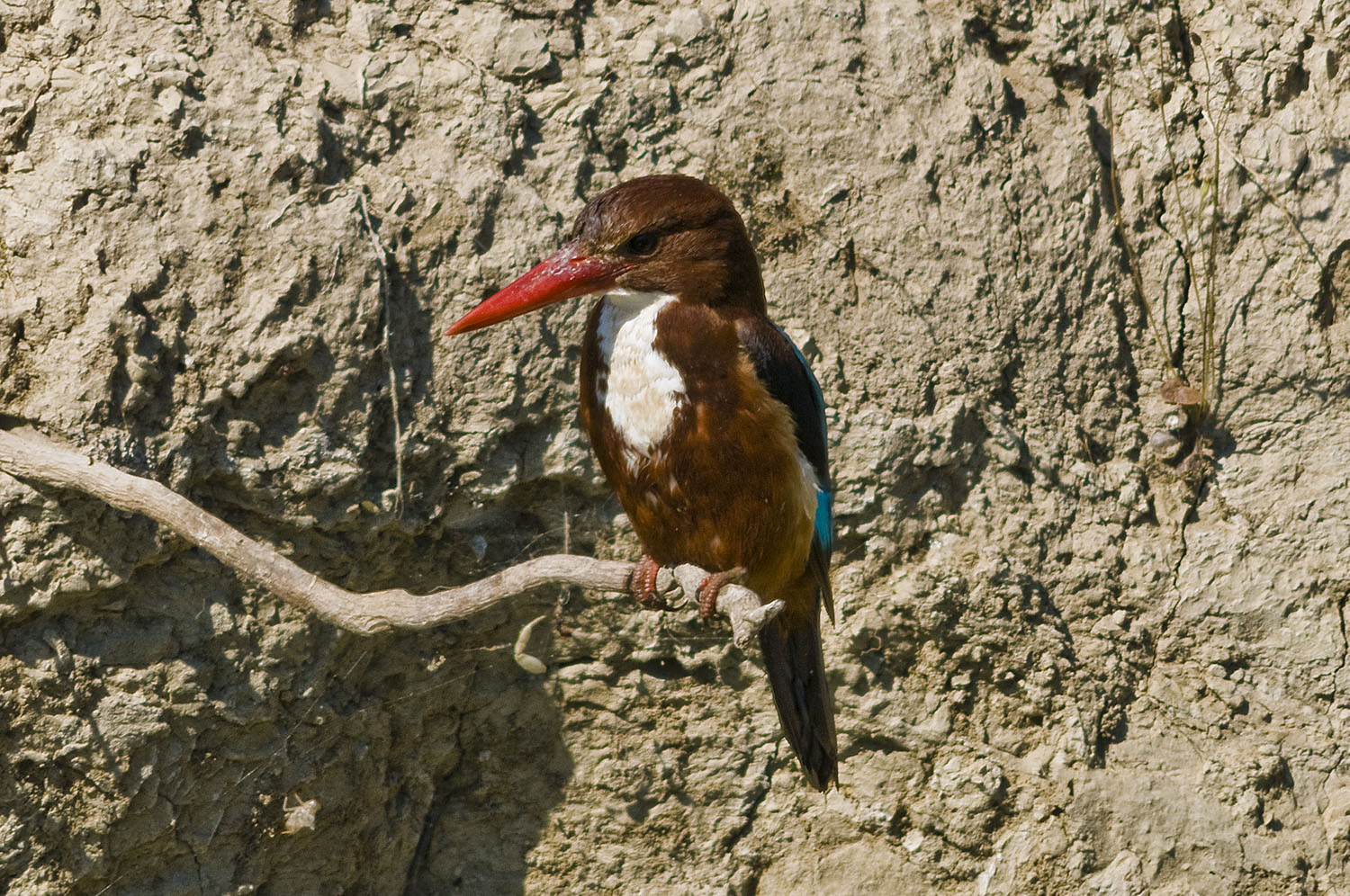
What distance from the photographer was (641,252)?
289cm

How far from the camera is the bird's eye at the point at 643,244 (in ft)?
9.43

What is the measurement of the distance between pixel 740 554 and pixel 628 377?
1.50 ft

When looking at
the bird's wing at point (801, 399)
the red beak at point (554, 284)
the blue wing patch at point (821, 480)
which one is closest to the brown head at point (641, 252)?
the red beak at point (554, 284)

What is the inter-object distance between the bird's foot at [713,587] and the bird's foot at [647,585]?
83mm

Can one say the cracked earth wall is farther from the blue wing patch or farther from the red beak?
the red beak

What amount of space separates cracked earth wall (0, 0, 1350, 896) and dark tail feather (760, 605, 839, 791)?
42 cm

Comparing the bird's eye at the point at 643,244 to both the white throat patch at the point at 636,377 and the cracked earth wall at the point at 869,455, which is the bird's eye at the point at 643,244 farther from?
the cracked earth wall at the point at 869,455

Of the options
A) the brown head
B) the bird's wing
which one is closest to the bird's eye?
the brown head

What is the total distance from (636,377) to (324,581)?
0.77m

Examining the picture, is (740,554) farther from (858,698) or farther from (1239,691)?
(1239,691)

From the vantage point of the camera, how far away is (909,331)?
3646mm

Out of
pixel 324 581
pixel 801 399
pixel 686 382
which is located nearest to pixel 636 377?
pixel 686 382

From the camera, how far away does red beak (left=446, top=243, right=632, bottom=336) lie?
9.42ft

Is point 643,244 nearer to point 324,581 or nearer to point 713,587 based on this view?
point 713,587
